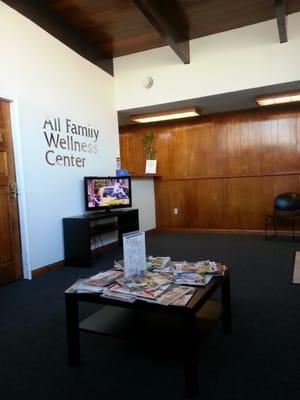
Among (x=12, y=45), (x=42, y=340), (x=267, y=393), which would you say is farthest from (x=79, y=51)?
(x=267, y=393)

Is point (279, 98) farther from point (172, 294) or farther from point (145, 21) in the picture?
point (172, 294)

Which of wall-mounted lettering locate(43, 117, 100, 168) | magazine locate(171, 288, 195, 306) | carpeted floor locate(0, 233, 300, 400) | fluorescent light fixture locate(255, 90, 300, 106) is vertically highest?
fluorescent light fixture locate(255, 90, 300, 106)

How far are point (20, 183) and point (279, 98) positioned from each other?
12.9ft

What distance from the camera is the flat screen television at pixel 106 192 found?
4.34m

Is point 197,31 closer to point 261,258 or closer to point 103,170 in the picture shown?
point 103,170

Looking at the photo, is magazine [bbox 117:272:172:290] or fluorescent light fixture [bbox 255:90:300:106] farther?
fluorescent light fixture [bbox 255:90:300:106]

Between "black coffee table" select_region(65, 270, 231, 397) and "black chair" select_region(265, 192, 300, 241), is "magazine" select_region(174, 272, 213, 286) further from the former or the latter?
"black chair" select_region(265, 192, 300, 241)

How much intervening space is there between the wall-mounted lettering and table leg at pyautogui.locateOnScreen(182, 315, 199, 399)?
2990mm

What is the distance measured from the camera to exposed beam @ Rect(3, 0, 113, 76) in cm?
368

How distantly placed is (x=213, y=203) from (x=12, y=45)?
4.25 meters

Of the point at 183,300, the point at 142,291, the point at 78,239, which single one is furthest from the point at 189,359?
the point at 78,239

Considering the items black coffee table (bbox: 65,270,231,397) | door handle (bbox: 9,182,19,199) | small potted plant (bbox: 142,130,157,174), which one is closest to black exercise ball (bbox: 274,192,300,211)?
small potted plant (bbox: 142,130,157,174)

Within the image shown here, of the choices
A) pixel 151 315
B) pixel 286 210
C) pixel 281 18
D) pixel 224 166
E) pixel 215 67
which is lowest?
pixel 151 315

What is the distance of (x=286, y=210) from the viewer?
494cm
